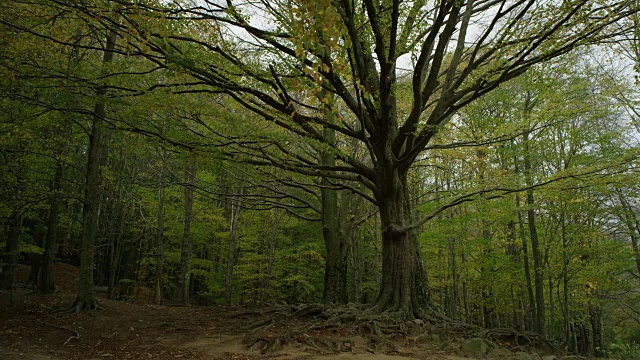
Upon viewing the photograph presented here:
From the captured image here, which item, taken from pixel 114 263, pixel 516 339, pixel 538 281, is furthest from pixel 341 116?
pixel 114 263

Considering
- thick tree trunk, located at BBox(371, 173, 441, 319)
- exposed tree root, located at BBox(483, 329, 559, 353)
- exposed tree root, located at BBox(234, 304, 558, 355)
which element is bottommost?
exposed tree root, located at BBox(483, 329, 559, 353)

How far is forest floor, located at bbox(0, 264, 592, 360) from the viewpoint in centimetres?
592

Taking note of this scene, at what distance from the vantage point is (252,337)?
6.40m

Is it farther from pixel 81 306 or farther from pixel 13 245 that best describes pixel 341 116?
pixel 13 245

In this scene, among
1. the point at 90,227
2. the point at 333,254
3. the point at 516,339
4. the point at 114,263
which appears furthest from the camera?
the point at 114,263

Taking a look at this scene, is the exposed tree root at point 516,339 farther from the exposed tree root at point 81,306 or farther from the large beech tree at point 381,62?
the exposed tree root at point 81,306

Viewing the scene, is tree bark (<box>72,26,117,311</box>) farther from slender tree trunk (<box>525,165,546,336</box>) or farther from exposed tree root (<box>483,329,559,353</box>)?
slender tree trunk (<box>525,165,546,336</box>)

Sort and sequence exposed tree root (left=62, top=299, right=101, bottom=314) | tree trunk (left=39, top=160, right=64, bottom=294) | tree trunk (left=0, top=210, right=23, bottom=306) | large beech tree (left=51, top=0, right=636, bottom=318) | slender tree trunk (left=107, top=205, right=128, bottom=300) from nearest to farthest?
large beech tree (left=51, top=0, right=636, bottom=318), exposed tree root (left=62, top=299, right=101, bottom=314), tree trunk (left=0, top=210, right=23, bottom=306), tree trunk (left=39, top=160, right=64, bottom=294), slender tree trunk (left=107, top=205, right=128, bottom=300)

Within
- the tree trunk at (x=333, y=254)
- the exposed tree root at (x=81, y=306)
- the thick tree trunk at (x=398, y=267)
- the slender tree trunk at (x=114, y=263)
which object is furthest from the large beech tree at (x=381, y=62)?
the slender tree trunk at (x=114, y=263)

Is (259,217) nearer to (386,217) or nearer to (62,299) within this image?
(62,299)

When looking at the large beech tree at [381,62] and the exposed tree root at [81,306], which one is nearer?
the large beech tree at [381,62]

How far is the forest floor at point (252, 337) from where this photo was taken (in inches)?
233

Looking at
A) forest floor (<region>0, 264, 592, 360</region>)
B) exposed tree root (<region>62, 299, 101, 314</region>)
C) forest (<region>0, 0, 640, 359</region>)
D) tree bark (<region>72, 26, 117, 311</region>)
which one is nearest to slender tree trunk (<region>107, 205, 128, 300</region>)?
forest (<region>0, 0, 640, 359</region>)

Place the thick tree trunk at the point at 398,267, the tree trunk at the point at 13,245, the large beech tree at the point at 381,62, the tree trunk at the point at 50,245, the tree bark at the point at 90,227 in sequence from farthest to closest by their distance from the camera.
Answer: the tree trunk at the point at 50,245 → the tree trunk at the point at 13,245 → the tree bark at the point at 90,227 → the thick tree trunk at the point at 398,267 → the large beech tree at the point at 381,62
